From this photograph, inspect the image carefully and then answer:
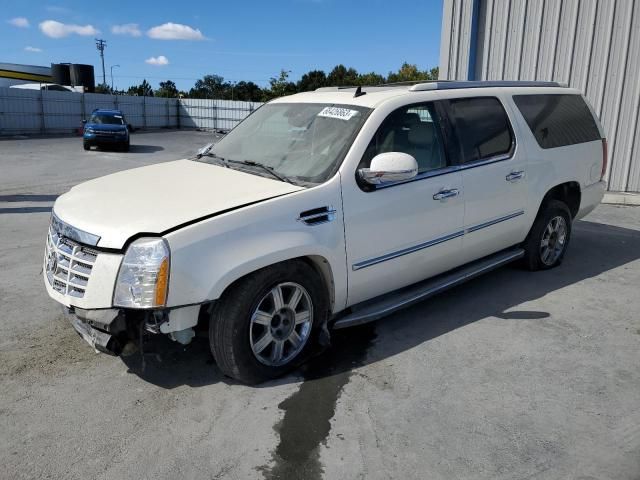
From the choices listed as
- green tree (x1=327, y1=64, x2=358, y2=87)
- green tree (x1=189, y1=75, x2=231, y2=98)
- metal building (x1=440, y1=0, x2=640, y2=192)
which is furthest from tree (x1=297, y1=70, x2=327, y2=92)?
metal building (x1=440, y1=0, x2=640, y2=192)

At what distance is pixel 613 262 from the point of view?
6.32m

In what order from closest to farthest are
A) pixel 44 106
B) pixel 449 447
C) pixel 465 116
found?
1. pixel 449 447
2. pixel 465 116
3. pixel 44 106

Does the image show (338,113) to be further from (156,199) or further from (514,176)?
(514,176)

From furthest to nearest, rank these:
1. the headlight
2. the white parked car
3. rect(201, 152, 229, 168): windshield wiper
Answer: rect(201, 152, 229, 168): windshield wiper < the white parked car < the headlight

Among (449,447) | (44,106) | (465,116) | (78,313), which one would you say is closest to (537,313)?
(465,116)

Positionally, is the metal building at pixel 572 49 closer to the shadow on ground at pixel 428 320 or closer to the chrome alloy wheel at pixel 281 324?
the shadow on ground at pixel 428 320

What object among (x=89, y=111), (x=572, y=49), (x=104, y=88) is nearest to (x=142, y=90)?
(x=104, y=88)

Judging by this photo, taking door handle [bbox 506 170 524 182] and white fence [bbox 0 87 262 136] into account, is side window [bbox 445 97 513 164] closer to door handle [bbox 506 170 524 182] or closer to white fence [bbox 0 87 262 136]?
door handle [bbox 506 170 524 182]

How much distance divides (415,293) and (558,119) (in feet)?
8.63

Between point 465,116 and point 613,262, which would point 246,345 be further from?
point 613,262

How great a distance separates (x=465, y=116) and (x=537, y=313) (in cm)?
177

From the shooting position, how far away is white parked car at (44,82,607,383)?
3.13m

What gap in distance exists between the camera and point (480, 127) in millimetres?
4746

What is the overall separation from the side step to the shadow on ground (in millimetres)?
273
